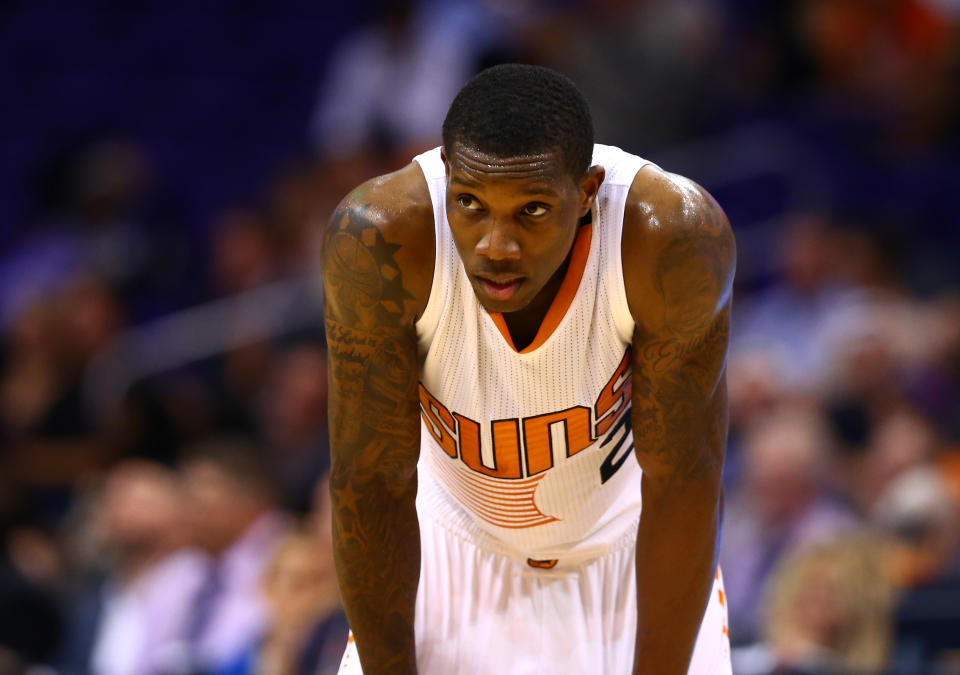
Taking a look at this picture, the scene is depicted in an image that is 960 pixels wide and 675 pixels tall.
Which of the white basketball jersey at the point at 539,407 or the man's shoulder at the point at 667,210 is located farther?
the white basketball jersey at the point at 539,407

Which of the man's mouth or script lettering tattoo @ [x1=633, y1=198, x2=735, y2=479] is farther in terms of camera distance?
script lettering tattoo @ [x1=633, y1=198, x2=735, y2=479]

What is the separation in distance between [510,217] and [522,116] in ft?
0.65

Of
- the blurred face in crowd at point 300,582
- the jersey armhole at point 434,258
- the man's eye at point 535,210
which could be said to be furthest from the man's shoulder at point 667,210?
the blurred face in crowd at point 300,582

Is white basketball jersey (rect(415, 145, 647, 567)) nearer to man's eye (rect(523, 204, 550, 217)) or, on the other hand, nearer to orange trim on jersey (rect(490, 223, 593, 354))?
orange trim on jersey (rect(490, 223, 593, 354))

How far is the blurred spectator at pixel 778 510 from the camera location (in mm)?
5602

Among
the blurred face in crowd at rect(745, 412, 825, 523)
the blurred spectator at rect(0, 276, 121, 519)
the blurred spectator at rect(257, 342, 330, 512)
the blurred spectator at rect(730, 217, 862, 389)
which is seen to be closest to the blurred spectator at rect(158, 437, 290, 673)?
the blurred spectator at rect(257, 342, 330, 512)

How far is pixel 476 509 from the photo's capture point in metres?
3.60

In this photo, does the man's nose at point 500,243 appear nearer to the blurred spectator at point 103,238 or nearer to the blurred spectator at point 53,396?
the blurred spectator at point 53,396

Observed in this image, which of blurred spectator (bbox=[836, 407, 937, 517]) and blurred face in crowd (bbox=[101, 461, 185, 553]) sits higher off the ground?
blurred spectator (bbox=[836, 407, 937, 517])

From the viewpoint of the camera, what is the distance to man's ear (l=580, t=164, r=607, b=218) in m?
2.96

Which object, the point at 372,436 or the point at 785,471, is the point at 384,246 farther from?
the point at 785,471

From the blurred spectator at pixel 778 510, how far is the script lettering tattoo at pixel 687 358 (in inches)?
95.4

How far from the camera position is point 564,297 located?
10.3 ft

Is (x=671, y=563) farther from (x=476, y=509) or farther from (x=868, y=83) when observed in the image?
(x=868, y=83)
